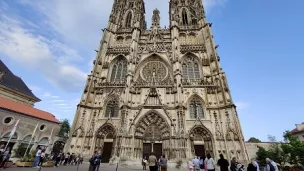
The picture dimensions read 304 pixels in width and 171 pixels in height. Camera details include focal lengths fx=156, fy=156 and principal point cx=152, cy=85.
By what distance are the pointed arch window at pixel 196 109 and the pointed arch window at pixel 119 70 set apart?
9.65 m

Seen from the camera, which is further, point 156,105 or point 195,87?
point 195,87

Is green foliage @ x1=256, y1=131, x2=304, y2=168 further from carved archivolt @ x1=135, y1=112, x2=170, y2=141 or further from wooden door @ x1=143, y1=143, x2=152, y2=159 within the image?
wooden door @ x1=143, y1=143, x2=152, y2=159

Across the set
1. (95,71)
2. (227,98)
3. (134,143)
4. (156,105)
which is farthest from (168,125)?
(95,71)

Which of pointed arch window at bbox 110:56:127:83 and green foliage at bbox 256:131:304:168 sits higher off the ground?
pointed arch window at bbox 110:56:127:83

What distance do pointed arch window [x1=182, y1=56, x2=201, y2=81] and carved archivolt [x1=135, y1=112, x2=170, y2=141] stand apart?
A: 691 cm

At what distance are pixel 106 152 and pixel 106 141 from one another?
45.6 inches

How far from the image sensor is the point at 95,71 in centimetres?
2109

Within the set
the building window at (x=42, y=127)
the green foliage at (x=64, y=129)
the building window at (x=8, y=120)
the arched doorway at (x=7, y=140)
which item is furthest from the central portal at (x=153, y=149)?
the green foliage at (x=64, y=129)

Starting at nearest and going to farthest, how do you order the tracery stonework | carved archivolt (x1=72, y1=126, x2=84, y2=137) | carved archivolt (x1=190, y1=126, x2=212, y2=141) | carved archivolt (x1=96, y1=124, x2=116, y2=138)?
the tracery stonework < carved archivolt (x1=72, y1=126, x2=84, y2=137) < carved archivolt (x1=190, y1=126, x2=212, y2=141) < carved archivolt (x1=96, y1=124, x2=116, y2=138)

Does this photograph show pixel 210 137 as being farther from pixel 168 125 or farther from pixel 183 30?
pixel 183 30

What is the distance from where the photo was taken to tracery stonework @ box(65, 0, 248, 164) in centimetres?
1625

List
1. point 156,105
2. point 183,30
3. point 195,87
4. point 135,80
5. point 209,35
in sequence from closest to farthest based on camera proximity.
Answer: point 156,105 → point 195,87 → point 135,80 → point 209,35 → point 183,30

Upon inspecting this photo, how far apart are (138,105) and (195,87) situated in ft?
24.3

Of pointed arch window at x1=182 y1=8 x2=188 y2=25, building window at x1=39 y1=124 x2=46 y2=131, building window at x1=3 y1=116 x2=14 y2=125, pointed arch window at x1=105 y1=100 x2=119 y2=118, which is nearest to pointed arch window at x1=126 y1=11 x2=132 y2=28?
pointed arch window at x1=182 y1=8 x2=188 y2=25
